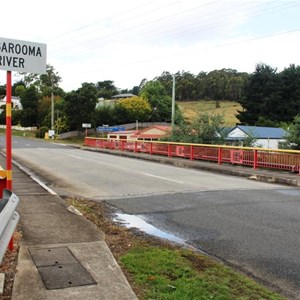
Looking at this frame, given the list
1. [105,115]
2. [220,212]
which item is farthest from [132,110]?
[220,212]

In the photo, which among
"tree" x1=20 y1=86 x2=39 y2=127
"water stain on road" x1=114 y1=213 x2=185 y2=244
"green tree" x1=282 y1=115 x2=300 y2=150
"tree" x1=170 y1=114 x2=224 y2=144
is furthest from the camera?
"tree" x1=20 y1=86 x2=39 y2=127

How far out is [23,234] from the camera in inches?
246

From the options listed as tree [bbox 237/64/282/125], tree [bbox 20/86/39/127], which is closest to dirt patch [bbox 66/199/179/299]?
tree [bbox 237/64/282/125]

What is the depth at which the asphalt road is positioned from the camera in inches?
226

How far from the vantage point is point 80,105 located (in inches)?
2825

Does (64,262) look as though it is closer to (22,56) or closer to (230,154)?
(22,56)

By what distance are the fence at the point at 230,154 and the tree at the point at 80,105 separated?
42.4 meters

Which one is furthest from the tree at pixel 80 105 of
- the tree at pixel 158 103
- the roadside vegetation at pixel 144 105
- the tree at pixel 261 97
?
the tree at pixel 261 97

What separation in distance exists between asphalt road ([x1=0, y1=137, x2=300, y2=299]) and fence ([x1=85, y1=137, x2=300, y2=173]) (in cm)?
392

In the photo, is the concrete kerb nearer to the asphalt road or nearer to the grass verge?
the asphalt road

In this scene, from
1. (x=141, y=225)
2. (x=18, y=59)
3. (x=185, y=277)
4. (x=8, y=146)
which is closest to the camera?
(x=185, y=277)

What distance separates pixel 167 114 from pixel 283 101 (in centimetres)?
3146

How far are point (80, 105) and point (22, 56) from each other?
67486 millimetres

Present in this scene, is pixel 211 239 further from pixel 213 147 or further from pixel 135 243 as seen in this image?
pixel 213 147
